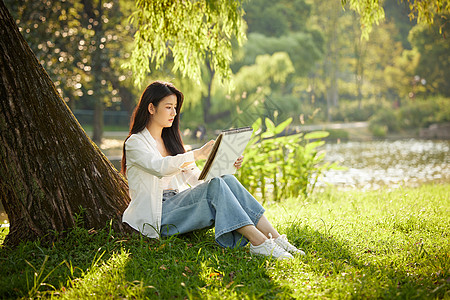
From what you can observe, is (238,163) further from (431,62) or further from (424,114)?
(431,62)

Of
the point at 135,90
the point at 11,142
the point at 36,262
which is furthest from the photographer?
the point at 135,90

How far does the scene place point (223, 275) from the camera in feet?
7.50

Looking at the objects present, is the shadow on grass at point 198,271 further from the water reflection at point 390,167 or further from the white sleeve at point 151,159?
the water reflection at point 390,167

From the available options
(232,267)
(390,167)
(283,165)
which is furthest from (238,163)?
(390,167)

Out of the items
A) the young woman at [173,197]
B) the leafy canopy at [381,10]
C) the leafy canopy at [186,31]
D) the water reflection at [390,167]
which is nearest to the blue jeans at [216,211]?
the young woman at [173,197]

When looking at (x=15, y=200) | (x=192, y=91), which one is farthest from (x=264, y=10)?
(x=15, y=200)

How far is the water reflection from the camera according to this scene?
25.3ft

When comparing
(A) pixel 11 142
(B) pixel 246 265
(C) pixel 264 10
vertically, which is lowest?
(B) pixel 246 265

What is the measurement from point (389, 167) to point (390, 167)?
0.02 m

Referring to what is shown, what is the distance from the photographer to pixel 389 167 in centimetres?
952

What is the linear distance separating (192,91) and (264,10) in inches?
637

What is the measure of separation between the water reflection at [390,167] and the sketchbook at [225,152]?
3094 millimetres

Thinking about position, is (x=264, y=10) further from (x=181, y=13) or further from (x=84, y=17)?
(x=181, y=13)

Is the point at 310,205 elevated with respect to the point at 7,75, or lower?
lower
